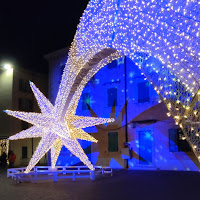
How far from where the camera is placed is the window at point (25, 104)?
106ft

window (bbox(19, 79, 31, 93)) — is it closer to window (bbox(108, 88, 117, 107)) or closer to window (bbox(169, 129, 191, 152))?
window (bbox(108, 88, 117, 107))

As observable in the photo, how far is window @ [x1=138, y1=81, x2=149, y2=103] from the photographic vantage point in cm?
2077

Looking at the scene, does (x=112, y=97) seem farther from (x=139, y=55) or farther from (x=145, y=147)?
(x=139, y=55)

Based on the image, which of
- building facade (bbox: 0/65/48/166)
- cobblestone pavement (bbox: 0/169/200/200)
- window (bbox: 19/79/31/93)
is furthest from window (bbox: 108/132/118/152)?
window (bbox: 19/79/31/93)

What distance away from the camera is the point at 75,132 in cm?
1435

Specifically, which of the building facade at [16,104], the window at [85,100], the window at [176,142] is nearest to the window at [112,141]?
the window at [85,100]

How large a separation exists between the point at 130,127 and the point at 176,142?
12.1 ft

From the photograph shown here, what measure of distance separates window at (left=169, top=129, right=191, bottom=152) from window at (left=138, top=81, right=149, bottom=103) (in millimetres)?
2861

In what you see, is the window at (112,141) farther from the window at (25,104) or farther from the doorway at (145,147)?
the window at (25,104)

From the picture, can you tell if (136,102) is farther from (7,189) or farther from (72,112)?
(7,189)

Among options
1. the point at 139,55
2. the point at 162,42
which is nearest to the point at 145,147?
the point at 139,55

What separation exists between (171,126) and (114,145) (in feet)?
16.1

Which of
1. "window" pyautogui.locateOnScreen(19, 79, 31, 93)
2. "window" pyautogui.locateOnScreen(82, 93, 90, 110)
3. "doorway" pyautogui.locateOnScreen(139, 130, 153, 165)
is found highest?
"window" pyautogui.locateOnScreen(19, 79, 31, 93)

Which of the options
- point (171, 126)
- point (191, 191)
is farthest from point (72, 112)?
point (171, 126)
